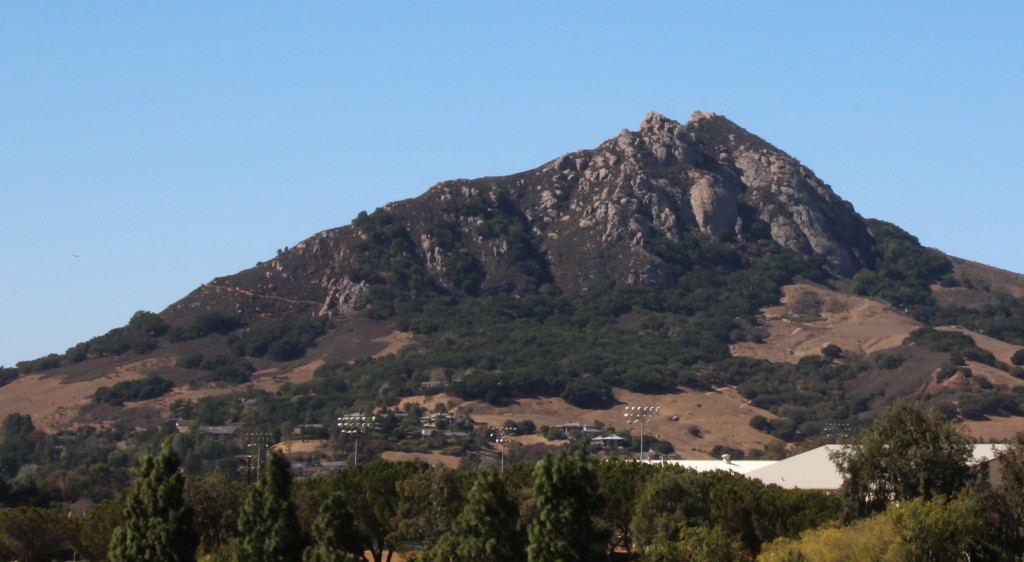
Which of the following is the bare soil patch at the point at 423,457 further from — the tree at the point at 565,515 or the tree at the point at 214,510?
the tree at the point at 565,515

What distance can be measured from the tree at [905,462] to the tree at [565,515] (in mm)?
15543

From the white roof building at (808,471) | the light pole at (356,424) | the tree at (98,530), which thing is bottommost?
the tree at (98,530)

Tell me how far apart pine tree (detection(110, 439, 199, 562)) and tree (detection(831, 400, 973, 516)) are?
98.0 ft

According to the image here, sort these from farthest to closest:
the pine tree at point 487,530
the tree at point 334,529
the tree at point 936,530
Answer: the tree at point 334,529 < the tree at point 936,530 < the pine tree at point 487,530

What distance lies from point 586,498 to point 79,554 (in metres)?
43.4

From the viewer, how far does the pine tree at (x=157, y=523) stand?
225 feet

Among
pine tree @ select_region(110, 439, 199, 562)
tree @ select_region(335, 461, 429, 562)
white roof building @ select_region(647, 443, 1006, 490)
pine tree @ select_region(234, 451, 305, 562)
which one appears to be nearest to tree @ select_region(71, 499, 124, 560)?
tree @ select_region(335, 461, 429, 562)

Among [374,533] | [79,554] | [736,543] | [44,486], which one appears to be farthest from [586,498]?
[44,486]

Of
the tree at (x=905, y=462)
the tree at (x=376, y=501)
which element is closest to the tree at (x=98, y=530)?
the tree at (x=376, y=501)

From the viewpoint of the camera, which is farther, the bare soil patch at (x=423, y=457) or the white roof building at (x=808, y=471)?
the bare soil patch at (x=423, y=457)

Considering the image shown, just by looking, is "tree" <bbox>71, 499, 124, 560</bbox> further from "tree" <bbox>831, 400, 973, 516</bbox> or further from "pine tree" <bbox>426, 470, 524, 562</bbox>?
"tree" <bbox>831, 400, 973, 516</bbox>

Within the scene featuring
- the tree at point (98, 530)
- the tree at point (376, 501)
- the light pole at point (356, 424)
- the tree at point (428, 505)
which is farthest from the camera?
the light pole at point (356, 424)

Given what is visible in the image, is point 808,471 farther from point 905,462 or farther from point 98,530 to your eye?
point 98,530

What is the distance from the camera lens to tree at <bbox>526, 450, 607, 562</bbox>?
2472 inches
